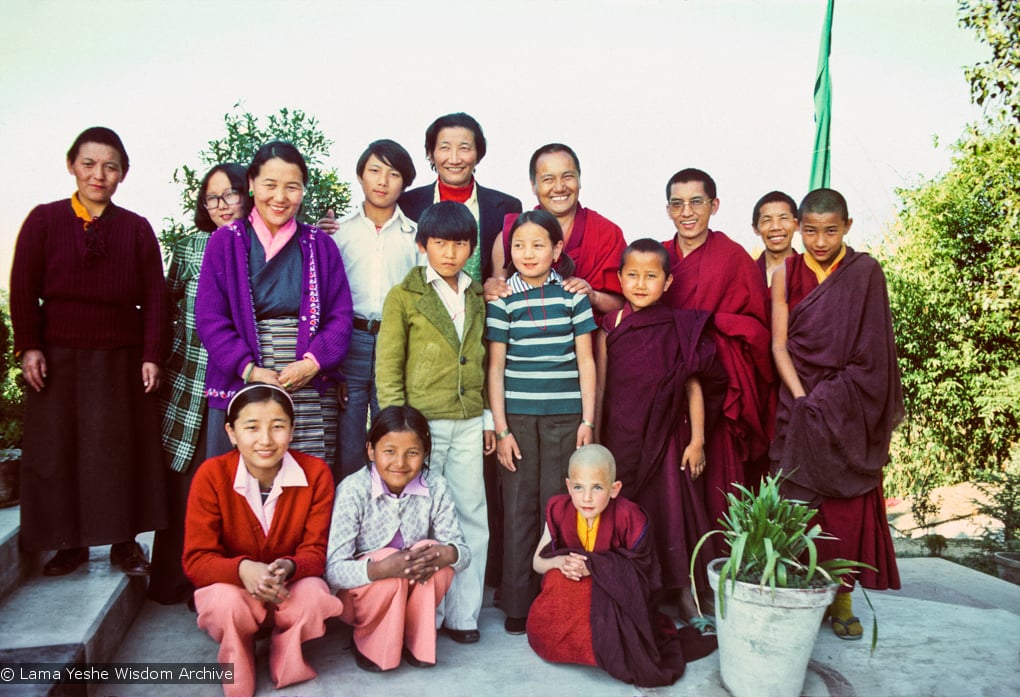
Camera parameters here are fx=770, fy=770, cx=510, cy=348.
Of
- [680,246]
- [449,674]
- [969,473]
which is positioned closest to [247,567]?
Answer: [449,674]

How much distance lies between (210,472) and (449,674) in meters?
1.26

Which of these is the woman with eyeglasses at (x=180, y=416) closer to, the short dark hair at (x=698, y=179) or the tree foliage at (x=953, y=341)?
the short dark hair at (x=698, y=179)

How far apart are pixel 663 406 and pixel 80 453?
265 cm

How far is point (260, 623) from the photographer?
2938 millimetres

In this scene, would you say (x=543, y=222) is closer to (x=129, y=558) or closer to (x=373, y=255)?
(x=373, y=255)

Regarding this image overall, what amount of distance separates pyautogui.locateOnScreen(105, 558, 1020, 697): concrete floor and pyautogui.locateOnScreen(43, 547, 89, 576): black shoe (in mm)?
386

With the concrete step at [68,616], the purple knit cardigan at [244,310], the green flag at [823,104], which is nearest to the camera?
the concrete step at [68,616]

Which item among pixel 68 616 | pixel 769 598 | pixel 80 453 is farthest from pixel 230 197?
pixel 769 598

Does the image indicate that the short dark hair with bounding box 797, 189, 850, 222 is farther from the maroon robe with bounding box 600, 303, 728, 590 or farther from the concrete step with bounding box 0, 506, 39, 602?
the concrete step with bounding box 0, 506, 39, 602

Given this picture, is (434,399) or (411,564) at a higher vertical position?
(434,399)

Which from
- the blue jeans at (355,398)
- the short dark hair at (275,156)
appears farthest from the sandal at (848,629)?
the short dark hair at (275,156)

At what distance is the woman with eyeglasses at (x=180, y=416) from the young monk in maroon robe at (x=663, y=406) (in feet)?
6.58

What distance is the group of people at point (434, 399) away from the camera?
125 inches

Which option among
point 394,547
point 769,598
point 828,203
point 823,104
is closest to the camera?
point 769,598
